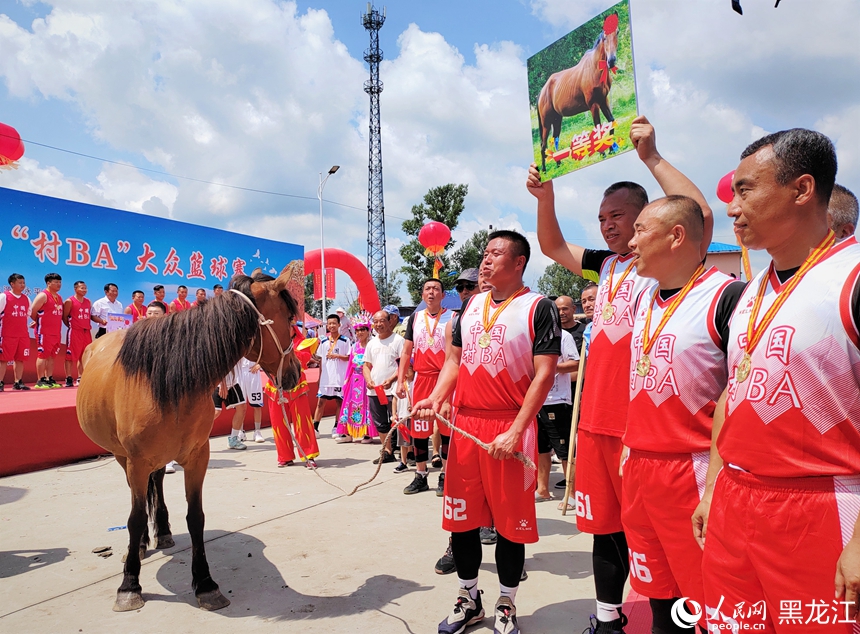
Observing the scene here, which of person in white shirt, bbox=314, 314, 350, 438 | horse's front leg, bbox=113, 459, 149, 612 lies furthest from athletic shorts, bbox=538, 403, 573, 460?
person in white shirt, bbox=314, 314, 350, 438

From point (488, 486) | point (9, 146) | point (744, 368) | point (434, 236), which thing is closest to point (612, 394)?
point (488, 486)

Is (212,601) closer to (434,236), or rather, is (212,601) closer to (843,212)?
(843,212)

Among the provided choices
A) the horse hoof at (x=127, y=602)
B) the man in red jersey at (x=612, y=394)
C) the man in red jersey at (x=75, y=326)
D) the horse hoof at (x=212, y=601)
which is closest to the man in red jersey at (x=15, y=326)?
the man in red jersey at (x=75, y=326)

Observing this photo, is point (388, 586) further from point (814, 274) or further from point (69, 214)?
point (69, 214)

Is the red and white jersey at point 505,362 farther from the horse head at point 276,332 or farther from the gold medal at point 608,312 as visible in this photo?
the horse head at point 276,332

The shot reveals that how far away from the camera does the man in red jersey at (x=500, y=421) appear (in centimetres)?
271

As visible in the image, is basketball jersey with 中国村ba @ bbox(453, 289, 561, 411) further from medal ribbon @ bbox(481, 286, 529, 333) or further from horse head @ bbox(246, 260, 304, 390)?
horse head @ bbox(246, 260, 304, 390)

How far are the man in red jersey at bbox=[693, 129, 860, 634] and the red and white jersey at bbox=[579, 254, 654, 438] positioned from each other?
81 cm

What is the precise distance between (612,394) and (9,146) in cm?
1107

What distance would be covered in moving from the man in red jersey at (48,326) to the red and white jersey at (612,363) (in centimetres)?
1030

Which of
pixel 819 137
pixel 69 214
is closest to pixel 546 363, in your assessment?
pixel 819 137

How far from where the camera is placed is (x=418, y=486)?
5738 mm

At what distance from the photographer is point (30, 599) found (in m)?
3.35

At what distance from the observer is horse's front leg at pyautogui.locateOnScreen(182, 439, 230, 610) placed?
10.7ft
